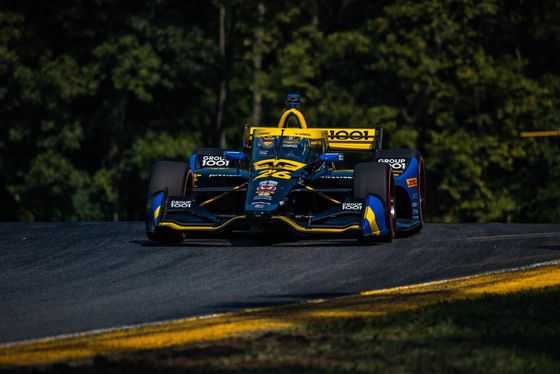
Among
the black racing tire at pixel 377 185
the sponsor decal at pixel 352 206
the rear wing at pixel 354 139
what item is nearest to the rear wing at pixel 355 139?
the rear wing at pixel 354 139

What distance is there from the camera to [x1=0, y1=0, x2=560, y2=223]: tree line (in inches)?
1253

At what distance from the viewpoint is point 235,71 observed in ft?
120

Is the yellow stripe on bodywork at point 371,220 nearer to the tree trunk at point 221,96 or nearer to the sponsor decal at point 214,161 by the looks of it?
the sponsor decal at point 214,161

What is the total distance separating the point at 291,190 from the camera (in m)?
14.1

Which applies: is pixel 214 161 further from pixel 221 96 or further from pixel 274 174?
pixel 221 96

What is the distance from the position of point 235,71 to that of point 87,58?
5.31 metres

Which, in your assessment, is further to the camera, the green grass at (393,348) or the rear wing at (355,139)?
the rear wing at (355,139)

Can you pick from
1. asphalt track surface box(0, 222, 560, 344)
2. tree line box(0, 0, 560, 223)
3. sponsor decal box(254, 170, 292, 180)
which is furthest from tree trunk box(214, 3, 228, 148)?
sponsor decal box(254, 170, 292, 180)

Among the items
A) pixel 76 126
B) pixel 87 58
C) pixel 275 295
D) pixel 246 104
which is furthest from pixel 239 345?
pixel 246 104

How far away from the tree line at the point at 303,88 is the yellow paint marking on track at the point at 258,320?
21.3 metres

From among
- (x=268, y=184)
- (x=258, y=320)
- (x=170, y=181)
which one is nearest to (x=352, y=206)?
(x=268, y=184)

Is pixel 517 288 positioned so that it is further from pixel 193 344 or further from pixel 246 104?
pixel 246 104

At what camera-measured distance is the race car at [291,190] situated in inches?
536

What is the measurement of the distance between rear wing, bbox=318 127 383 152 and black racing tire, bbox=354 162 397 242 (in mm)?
2073
